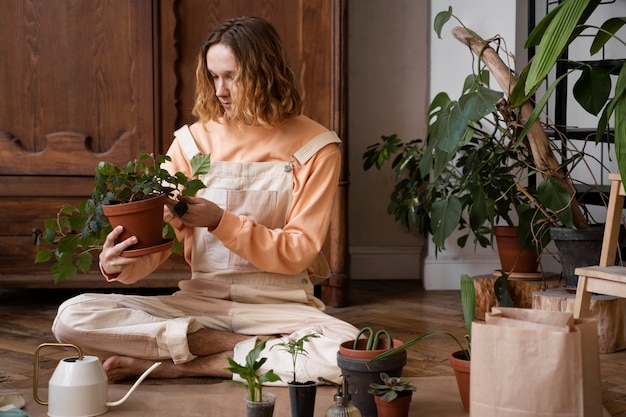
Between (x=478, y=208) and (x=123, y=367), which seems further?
(x=478, y=208)

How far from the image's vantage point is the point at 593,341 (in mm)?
1516

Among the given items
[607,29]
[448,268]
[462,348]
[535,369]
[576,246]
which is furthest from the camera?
[448,268]

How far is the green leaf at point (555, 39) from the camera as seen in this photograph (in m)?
2.09

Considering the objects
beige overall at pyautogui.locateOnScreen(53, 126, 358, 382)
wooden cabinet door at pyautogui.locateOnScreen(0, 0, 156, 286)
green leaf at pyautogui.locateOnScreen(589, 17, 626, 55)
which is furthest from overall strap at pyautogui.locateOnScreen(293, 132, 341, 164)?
wooden cabinet door at pyautogui.locateOnScreen(0, 0, 156, 286)

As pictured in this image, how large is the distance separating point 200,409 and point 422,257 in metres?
2.32

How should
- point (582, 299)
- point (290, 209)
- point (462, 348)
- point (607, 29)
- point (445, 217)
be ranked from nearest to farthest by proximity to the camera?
point (462, 348) → point (290, 209) → point (582, 299) → point (607, 29) → point (445, 217)

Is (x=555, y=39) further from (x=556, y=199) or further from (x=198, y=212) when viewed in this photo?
(x=198, y=212)

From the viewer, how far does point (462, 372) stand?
6.06 feet

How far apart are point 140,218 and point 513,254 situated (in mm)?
1719

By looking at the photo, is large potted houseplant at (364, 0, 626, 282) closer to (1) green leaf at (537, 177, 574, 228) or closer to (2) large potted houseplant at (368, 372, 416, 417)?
(1) green leaf at (537, 177, 574, 228)

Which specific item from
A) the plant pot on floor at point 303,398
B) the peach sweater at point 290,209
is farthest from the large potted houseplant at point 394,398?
the peach sweater at point 290,209

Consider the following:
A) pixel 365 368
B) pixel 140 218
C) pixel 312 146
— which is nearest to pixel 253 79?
pixel 312 146

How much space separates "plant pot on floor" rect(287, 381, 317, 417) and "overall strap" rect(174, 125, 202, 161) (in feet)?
2.72

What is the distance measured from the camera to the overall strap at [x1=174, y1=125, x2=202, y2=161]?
235 cm
